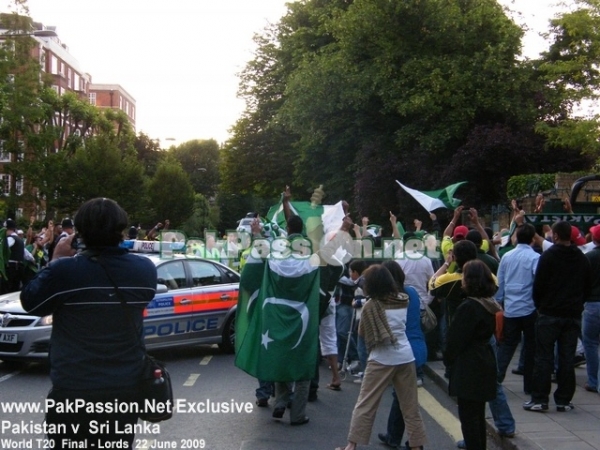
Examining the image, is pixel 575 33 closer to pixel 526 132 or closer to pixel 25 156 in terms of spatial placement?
pixel 526 132

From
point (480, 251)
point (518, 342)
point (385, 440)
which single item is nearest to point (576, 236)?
point (480, 251)

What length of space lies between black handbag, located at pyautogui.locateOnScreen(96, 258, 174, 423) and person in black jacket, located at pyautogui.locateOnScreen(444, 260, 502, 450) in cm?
250

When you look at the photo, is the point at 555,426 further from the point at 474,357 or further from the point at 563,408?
the point at 474,357

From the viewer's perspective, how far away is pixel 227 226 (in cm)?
6500

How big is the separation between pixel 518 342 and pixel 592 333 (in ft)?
2.95

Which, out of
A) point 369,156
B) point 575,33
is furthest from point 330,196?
point 575,33

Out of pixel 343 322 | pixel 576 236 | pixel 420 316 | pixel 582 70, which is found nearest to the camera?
pixel 420 316

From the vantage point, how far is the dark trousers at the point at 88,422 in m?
3.76

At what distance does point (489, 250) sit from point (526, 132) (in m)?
19.3

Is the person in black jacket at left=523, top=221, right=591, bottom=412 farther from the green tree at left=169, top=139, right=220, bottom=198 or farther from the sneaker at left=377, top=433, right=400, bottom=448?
the green tree at left=169, top=139, right=220, bottom=198

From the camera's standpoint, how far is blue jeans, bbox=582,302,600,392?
830cm

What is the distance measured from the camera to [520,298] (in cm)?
822

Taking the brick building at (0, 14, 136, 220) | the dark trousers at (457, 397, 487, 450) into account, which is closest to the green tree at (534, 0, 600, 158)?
the dark trousers at (457, 397, 487, 450)

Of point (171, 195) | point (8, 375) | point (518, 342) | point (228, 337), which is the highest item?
point (171, 195)
